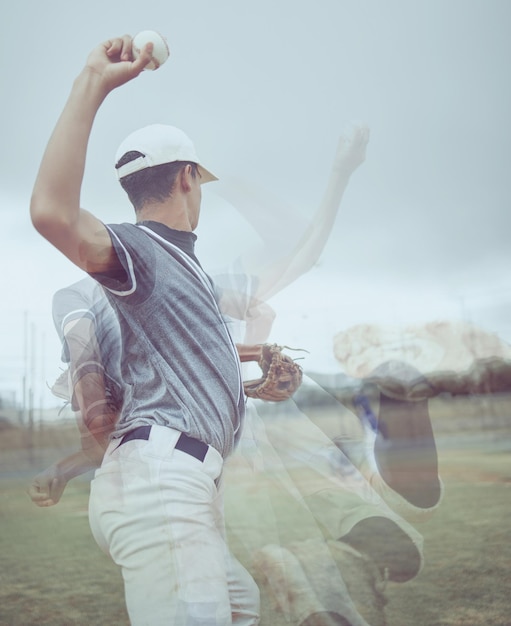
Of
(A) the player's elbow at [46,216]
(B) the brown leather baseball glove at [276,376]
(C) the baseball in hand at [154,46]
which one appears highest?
(C) the baseball in hand at [154,46]

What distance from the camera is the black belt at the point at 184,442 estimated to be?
3.21 ft

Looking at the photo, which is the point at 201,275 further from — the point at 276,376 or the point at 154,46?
the point at 154,46

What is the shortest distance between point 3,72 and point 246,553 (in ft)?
3.26

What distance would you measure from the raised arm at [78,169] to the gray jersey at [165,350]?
0.15ft

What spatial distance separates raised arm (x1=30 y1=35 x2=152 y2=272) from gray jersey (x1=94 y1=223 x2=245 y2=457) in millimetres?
47

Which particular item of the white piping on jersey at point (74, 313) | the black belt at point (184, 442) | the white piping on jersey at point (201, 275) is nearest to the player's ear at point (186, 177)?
the white piping on jersey at point (201, 275)

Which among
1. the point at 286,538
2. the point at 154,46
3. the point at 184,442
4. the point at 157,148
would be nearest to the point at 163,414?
the point at 184,442

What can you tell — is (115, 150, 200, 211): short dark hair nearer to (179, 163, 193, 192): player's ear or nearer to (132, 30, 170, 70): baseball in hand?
(179, 163, 193, 192): player's ear

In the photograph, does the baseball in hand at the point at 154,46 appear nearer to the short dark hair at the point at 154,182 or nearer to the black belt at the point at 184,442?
the short dark hair at the point at 154,182

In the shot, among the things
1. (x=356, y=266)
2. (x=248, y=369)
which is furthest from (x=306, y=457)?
(x=356, y=266)

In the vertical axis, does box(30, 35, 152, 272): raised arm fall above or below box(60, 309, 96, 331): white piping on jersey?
above

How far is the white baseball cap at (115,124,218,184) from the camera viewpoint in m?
1.07

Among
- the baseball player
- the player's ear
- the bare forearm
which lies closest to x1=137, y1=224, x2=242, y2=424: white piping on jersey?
the baseball player

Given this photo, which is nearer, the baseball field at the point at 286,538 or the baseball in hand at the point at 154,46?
the baseball in hand at the point at 154,46
